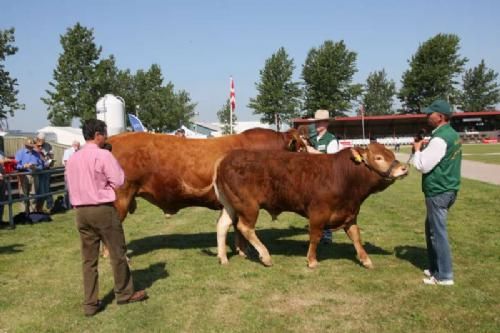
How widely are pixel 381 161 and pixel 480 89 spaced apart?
105m

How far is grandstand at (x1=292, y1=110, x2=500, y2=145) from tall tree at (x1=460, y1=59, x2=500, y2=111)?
4134 centimetres

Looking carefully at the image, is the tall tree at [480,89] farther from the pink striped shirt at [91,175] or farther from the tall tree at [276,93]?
the pink striped shirt at [91,175]

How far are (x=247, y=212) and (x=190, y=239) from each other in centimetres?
251

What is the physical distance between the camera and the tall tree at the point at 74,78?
4619cm

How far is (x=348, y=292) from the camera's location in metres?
5.22

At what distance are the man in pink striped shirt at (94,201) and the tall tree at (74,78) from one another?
4265 centimetres

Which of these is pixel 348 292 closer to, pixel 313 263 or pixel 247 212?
pixel 313 263

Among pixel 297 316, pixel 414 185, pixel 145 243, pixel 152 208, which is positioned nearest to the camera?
pixel 297 316

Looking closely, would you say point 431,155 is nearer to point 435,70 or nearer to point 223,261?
point 223,261

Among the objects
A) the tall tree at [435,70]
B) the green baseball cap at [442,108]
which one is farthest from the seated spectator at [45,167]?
the tall tree at [435,70]

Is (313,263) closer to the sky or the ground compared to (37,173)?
closer to the ground

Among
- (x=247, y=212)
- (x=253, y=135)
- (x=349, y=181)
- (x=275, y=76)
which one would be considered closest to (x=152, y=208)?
(x=253, y=135)

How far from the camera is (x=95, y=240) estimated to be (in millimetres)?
4703

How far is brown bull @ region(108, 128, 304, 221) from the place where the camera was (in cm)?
680
